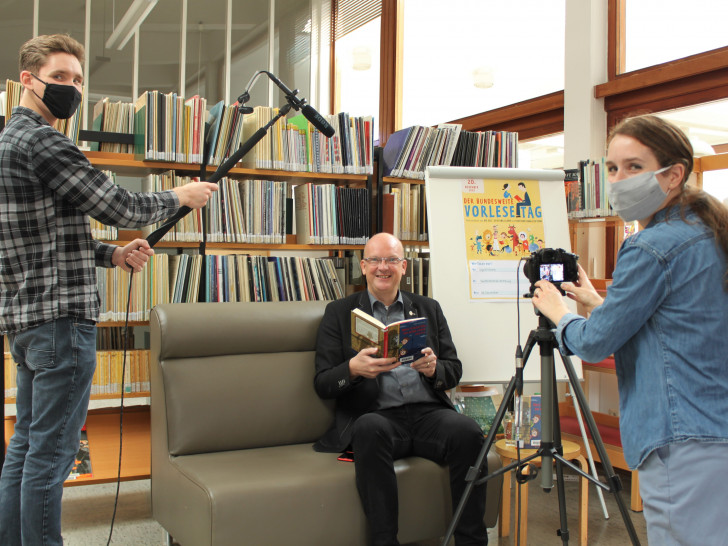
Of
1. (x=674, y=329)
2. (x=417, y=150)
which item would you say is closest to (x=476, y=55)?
(x=417, y=150)

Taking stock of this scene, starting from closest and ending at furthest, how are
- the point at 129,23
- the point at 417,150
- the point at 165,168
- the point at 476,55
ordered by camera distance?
1. the point at 165,168
2. the point at 417,150
3. the point at 476,55
4. the point at 129,23

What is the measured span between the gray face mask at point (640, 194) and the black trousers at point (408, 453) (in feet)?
4.00

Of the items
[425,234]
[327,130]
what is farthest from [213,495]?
[425,234]

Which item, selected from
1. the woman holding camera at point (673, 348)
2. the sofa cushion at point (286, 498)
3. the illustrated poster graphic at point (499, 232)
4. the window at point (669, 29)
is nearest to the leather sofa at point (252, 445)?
the sofa cushion at point (286, 498)

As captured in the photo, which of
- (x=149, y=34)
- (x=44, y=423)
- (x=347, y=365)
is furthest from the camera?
(x=149, y=34)

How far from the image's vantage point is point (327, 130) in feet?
7.38

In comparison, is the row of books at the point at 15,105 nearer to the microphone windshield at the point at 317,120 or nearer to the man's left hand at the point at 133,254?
the man's left hand at the point at 133,254

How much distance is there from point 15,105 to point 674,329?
9.30ft

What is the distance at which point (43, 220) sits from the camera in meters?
1.83

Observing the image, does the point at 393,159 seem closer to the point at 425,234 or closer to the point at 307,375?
the point at 425,234

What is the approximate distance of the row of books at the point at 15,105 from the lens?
2.88 m

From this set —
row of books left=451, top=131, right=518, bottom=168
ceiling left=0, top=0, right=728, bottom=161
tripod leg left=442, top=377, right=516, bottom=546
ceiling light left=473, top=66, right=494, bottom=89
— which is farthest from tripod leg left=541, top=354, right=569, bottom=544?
ceiling left=0, top=0, right=728, bottom=161

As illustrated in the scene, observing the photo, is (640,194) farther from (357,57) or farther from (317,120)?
(357,57)

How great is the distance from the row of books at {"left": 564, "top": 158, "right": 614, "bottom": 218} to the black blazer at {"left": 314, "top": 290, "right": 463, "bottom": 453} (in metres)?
A: 1.32
